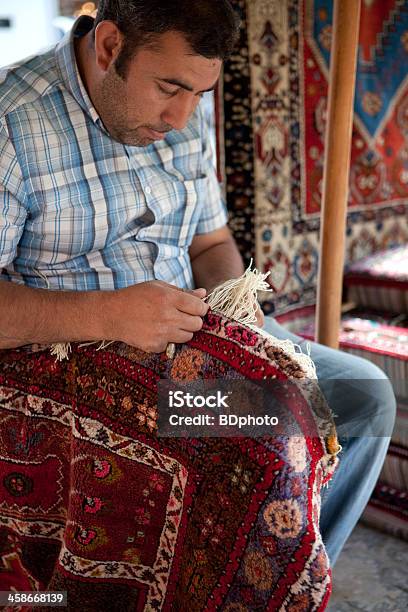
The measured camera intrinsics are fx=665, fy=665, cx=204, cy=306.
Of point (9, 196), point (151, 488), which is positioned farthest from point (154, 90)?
point (151, 488)

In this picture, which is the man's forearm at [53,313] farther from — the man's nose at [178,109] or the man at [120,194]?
the man's nose at [178,109]

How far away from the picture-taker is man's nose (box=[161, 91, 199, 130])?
4.18ft

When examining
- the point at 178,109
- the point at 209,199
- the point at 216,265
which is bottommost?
the point at 216,265

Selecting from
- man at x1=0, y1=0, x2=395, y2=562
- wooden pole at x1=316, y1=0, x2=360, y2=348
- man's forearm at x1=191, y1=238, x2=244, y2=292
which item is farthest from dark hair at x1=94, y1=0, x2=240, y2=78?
man's forearm at x1=191, y1=238, x2=244, y2=292

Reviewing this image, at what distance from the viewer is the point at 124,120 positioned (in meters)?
1.31

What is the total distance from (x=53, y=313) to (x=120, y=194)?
12.1 inches

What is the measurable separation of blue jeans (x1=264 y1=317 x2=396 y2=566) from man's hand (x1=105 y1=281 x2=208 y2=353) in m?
0.44

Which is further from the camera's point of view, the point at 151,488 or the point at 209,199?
the point at 209,199

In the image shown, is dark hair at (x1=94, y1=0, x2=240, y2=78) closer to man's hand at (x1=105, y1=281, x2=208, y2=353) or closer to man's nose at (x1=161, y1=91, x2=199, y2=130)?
man's nose at (x1=161, y1=91, x2=199, y2=130)

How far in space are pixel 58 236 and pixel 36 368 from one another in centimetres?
26

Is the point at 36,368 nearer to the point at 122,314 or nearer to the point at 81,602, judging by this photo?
the point at 122,314

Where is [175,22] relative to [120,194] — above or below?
above

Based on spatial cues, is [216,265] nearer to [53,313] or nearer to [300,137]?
[53,313]

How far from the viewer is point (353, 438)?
4.58ft
